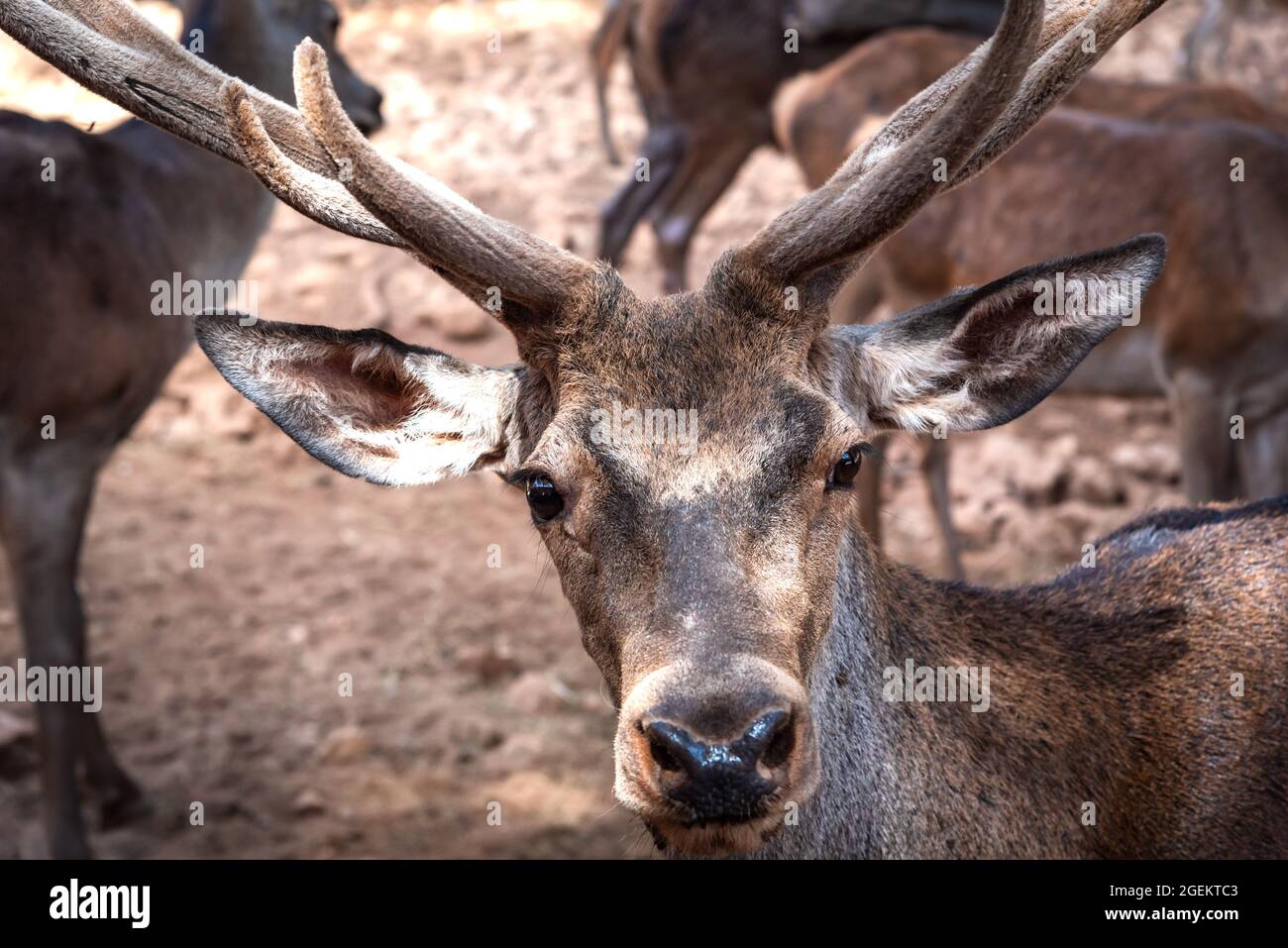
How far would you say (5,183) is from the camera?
5309 mm

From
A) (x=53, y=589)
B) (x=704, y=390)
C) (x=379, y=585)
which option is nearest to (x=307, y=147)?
(x=704, y=390)

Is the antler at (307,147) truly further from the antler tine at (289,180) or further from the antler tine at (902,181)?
the antler tine at (902,181)

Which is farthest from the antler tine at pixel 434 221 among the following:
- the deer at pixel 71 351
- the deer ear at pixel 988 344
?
the deer at pixel 71 351

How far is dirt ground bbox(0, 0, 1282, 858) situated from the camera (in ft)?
18.6

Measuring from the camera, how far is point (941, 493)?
7.41m

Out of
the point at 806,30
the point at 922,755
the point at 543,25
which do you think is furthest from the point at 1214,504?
the point at 543,25

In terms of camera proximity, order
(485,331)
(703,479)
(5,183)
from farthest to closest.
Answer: (485,331)
(5,183)
(703,479)

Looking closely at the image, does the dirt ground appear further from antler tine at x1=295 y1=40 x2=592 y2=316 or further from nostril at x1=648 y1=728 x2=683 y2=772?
nostril at x1=648 y1=728 x2=683 y2=772

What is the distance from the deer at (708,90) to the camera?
31.2 feet

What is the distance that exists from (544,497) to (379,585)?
449cm

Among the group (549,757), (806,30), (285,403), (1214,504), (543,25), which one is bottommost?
(549,757)

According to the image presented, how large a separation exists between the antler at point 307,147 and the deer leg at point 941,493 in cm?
449

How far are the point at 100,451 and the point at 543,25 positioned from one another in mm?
8470

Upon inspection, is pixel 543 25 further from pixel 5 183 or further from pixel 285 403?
pixel 285 403
